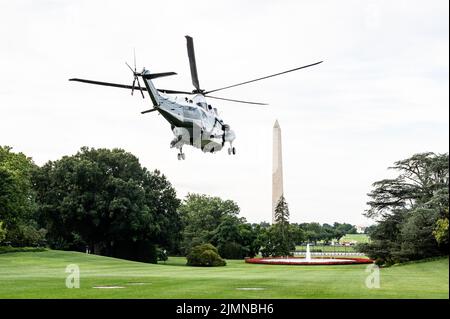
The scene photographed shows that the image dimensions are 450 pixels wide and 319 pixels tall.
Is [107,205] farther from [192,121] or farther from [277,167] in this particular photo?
[192,121]

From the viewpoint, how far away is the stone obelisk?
3071 inches

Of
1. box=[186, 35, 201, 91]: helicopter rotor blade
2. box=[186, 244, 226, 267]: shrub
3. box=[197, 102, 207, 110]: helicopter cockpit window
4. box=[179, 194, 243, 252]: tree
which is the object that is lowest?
box=[186, 244, 226, 267]: shrub

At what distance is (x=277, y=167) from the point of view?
78.9m

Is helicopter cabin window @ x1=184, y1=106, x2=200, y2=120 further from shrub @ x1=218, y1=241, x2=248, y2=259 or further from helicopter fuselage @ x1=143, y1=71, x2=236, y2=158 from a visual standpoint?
shrub @ x1=218, y1=241, x2=248, y2=259

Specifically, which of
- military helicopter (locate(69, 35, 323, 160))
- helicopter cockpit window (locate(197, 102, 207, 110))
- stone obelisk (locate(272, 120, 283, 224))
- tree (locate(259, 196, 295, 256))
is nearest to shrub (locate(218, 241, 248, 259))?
tree (locate(259, 196, 295, 256))

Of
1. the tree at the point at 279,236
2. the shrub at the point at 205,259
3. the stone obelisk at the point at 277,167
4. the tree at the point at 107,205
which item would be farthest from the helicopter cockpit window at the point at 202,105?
the tree at the point at 279,236

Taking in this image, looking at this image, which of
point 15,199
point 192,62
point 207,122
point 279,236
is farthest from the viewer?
point 279,236

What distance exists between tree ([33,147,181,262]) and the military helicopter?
4404 cm

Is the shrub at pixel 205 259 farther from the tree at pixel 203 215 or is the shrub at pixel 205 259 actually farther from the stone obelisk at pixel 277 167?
the tree at pixel 203 215

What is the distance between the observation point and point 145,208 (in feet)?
255

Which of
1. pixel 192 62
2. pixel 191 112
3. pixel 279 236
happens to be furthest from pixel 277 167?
pixel 191 112

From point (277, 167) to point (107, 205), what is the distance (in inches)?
818

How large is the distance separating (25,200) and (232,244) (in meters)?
27.7
